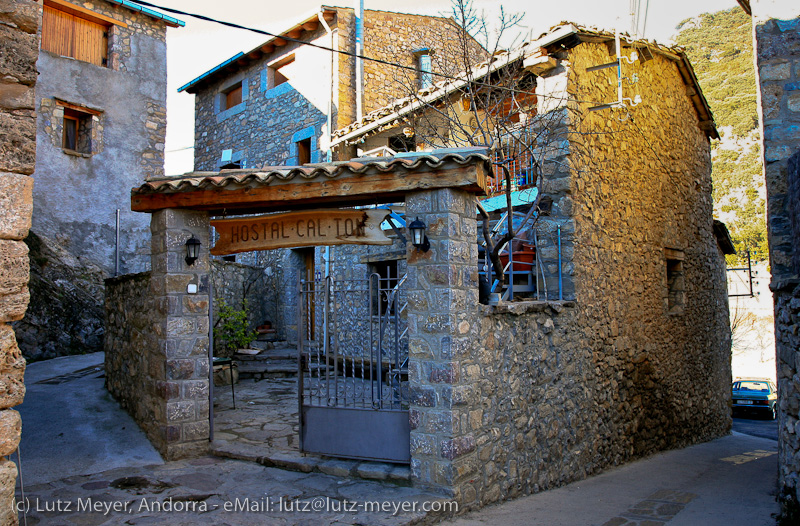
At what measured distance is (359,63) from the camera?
12727 mm

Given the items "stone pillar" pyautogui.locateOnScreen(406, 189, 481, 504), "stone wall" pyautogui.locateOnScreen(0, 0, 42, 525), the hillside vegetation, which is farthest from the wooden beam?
the hillside vegetation

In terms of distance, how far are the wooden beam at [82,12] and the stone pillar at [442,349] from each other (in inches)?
420

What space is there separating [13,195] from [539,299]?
220 inches

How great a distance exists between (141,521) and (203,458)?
1.49 metres

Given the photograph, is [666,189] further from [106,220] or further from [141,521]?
[106,220]

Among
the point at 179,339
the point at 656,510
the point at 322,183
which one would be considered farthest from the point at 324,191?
the point at 656,510

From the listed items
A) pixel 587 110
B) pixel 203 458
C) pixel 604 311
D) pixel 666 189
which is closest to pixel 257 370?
pixel 203 458

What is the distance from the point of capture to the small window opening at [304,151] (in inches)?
528

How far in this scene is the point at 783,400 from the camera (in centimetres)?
474

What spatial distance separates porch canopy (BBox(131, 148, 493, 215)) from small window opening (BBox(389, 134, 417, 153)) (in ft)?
17.9

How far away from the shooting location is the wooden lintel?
15.4 ft

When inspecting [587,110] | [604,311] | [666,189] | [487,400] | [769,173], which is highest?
[587,110]

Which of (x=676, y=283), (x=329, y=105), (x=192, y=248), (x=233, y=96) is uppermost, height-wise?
(x=233, y=96)

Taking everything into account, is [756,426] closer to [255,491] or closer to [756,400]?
[756,400]
